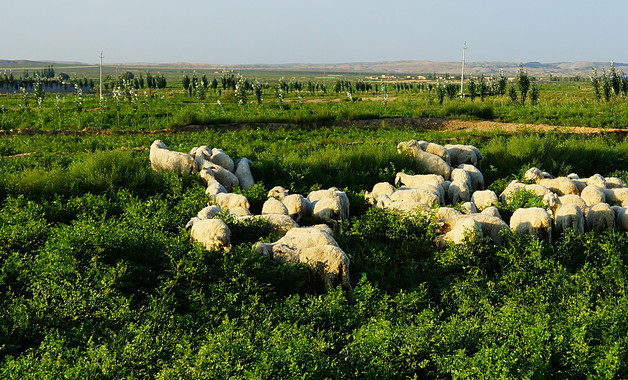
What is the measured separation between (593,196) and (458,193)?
285 cm

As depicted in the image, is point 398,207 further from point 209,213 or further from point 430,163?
point 430,163

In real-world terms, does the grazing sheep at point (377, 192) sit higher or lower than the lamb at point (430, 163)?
lower

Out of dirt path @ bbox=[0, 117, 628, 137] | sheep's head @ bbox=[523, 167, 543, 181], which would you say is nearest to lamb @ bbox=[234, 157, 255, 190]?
sheep's head @ bbox=[523, 167, 543, 181]

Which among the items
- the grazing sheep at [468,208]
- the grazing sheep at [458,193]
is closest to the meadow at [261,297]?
the grazing sheep at [468,208]

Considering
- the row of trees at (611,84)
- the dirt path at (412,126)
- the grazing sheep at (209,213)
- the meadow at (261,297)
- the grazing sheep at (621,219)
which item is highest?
the row of trees at (611,84)

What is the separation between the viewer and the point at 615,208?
10797 mm

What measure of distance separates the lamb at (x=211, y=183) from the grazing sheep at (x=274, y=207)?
1398mm

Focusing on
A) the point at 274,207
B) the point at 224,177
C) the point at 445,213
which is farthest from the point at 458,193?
the point at 224,177

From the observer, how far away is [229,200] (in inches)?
437

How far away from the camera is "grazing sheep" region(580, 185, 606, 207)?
11902mm

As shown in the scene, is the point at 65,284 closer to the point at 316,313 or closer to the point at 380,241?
the point at 316,313

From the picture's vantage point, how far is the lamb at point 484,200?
11.8 m

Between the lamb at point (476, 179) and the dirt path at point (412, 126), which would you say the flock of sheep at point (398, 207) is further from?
the dirt path at point (412, 126)

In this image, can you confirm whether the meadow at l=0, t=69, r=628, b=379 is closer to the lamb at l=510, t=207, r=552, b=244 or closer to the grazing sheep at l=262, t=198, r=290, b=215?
the lamb at l=510, t=207, r=552, b=244
